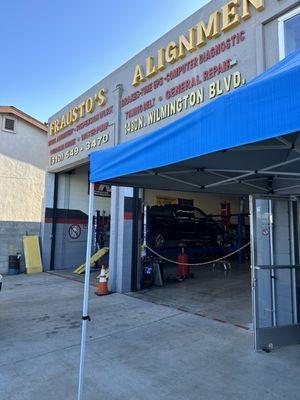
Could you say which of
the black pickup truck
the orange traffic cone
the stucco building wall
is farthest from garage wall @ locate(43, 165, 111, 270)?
the orange traffic cone

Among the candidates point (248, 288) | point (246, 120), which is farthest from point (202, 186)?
point (248, 288)

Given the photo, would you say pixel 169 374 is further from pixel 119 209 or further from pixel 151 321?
pixel 119 209

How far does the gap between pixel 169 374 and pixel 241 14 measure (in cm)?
574

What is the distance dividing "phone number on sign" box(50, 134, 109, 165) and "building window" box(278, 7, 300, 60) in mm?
5202

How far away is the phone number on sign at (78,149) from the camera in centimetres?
945

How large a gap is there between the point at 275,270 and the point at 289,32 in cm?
365

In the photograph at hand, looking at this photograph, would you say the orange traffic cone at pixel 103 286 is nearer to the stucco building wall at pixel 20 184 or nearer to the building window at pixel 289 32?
the stucco building wall at pixel 20 184

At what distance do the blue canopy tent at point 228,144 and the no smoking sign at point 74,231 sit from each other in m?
8.48

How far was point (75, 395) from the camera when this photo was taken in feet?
10.5

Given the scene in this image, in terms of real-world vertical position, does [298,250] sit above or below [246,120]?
below

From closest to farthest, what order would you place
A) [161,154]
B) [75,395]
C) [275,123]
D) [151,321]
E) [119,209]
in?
[275,123], [161,154], [75,395], [151,321], [119,209]

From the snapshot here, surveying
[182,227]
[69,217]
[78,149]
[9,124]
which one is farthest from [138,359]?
[9,124]

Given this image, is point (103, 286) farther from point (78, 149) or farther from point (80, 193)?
point (80, 193)

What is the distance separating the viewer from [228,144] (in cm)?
229
